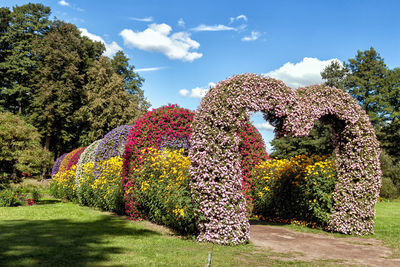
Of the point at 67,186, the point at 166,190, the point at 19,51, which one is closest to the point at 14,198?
the point at 67,186

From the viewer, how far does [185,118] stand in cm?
1068

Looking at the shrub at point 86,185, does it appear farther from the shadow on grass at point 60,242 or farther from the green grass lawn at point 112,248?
the green grass lawn at point 112,248

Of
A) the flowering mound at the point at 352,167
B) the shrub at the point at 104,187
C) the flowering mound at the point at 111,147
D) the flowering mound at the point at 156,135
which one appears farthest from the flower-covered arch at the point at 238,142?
the flowering mound at the point at 111,147

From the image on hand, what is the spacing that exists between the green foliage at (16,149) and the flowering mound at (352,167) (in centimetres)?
1285

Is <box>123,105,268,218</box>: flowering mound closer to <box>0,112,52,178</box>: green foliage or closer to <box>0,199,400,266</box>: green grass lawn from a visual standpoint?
<box>0,199,400,266</box>: green grass lawn

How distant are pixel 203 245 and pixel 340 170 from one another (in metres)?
4.87

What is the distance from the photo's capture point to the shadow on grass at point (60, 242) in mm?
4996

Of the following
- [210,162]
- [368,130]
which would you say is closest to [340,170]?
[368,130]

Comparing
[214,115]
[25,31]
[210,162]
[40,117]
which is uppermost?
[25,31]

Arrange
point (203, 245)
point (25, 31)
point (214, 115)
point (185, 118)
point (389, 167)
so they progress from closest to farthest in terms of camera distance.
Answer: point (203, 245)
point (214, 115)
point (185, 118)
point (389, 167)
point (25, 31)

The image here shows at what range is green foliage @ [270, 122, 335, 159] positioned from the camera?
107 ft

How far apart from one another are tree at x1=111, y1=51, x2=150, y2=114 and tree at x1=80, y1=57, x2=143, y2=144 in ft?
20.0

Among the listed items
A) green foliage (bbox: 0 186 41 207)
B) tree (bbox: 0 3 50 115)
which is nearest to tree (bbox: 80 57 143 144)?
tree (bbox: 0 3 50 115)

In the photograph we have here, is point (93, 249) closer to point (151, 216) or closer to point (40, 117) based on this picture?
point (151, 216)
